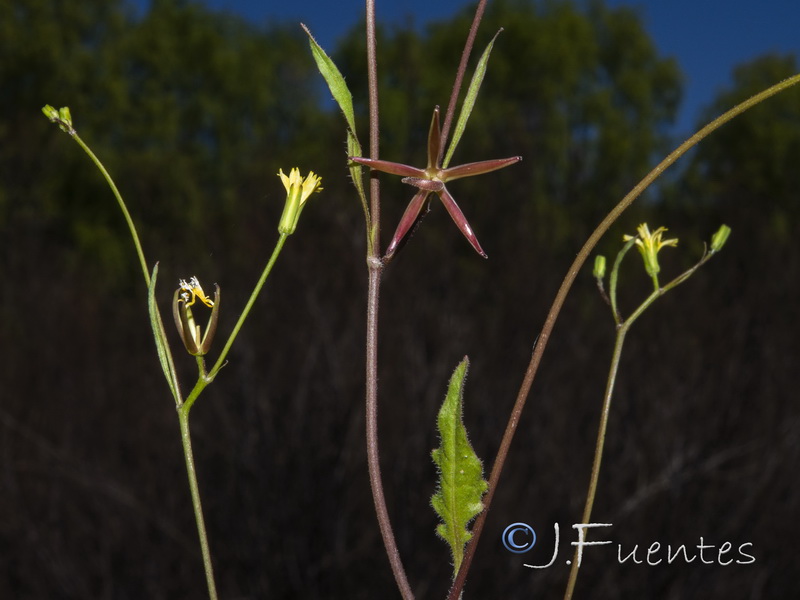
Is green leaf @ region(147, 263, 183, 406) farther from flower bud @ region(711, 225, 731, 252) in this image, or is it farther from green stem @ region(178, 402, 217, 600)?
flower bud @ region(711, 225, 731, 252)

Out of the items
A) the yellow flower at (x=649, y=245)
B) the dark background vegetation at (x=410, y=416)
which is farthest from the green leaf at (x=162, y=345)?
the dark background vegetation at (x=410, y=416)

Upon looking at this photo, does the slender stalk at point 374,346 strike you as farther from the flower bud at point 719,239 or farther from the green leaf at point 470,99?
the flower bud at point 719,239

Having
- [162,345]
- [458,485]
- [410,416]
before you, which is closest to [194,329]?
[162,345]

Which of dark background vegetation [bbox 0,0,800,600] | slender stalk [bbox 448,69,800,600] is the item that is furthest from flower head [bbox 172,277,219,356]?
dark background vegetation [bbox 0,0,800,600]

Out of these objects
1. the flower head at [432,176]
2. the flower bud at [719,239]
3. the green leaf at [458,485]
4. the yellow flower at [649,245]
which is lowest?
the green leaf at [458,485]

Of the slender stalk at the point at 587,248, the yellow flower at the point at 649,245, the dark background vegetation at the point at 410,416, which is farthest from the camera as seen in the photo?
the dark background vegetation at the point at 410,416

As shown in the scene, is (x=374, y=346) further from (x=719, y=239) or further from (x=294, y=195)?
(x=719, y=239)
